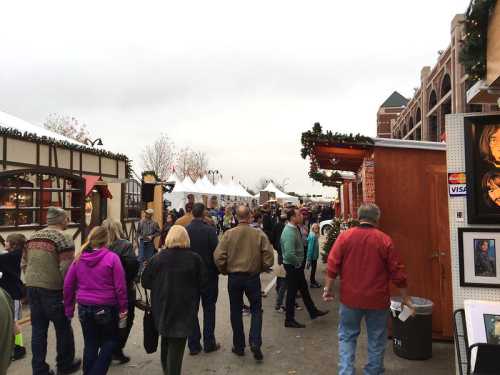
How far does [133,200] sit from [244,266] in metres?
11.3

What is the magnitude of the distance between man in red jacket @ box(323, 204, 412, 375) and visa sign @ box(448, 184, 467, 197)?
2.43 feet

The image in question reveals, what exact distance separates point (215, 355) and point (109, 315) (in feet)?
5.70

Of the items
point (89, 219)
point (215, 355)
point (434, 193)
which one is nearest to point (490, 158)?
point (434, 193)

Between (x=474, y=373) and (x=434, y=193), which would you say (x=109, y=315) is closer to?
(x=474, y=373)

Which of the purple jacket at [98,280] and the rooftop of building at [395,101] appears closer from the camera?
the purple jacket at [98,280]

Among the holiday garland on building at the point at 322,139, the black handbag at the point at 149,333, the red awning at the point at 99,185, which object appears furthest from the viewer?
the red awning at the point at 99,185

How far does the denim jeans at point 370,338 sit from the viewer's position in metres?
3.90

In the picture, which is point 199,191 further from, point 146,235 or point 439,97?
point 439,97

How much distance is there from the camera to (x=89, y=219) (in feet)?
41.4

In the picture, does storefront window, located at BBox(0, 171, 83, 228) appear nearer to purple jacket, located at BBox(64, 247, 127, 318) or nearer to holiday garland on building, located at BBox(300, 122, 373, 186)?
purple jacket, located at BBox(64, 247, 127, 318)

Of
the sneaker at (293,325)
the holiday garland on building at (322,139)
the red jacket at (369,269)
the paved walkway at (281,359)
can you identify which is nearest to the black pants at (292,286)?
the sneaker at (293,325)

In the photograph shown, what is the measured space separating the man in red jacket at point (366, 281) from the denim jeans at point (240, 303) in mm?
1144

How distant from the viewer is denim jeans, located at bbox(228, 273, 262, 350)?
4.89m

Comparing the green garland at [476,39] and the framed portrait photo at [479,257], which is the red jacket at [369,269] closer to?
the framed portrait photo at [479,257]
